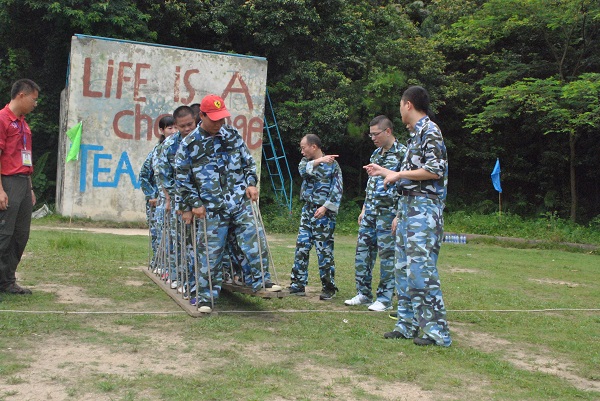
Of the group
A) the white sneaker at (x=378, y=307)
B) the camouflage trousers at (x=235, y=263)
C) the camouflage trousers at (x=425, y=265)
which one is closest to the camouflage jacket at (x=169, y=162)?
the camouflage trousers at (x=235, y=263)

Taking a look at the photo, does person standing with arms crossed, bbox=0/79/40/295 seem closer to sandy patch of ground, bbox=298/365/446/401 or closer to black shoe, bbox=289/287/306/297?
black shoe, bbox=289/287/306/297

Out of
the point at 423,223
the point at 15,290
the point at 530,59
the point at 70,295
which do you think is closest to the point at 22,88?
the point at 15,290

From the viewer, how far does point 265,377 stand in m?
4.48

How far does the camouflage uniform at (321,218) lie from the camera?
7672mm

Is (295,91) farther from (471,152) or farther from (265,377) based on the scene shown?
(265,377)

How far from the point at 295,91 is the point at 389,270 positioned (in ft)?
54.3

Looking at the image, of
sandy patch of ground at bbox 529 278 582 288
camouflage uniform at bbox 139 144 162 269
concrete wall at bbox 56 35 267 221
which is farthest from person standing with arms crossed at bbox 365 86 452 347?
concrete wall at bbox 56 35 267 221

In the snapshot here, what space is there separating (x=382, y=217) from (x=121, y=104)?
14.2m

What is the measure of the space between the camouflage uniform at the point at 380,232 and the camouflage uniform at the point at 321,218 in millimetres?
409

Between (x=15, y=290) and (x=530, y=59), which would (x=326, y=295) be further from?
(x=530, y=59)

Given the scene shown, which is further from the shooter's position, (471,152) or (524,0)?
(471,152)

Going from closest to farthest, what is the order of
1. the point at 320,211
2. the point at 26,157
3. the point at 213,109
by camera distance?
the point at 213,109
the point at 26,157
the point at 320,211

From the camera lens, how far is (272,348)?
5.27 meters

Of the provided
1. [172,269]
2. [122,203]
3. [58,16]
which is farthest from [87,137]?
[172,269]
